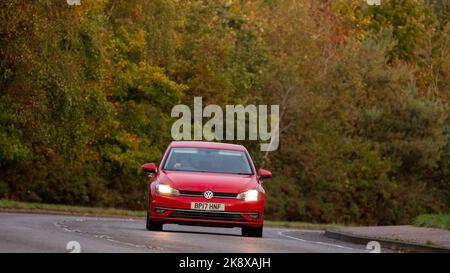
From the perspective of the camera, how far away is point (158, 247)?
69.3 ft

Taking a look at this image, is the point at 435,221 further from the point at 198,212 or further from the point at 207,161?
the point at 198,212

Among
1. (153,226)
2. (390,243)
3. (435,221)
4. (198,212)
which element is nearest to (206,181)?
(198,212)

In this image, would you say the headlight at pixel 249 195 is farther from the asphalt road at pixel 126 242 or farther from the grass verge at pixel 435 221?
the grass verge at pixel 435 221

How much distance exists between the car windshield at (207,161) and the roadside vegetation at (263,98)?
1675 centimetres

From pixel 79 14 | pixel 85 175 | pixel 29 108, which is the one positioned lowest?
pixel 85 175

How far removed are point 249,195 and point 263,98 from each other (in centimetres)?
5257

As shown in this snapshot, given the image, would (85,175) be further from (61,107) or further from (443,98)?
(443,98)

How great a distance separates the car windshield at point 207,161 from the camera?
88.7 feet

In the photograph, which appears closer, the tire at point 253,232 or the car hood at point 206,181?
the car hood at point 206,181

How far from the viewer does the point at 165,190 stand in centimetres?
2584

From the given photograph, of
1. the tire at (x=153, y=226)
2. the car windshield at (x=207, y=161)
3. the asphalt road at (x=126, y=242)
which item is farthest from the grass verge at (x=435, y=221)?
the asphalt road at (x=126, y=242)

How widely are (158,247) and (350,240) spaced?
11.0 m

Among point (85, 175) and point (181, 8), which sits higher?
point (181, 8)
